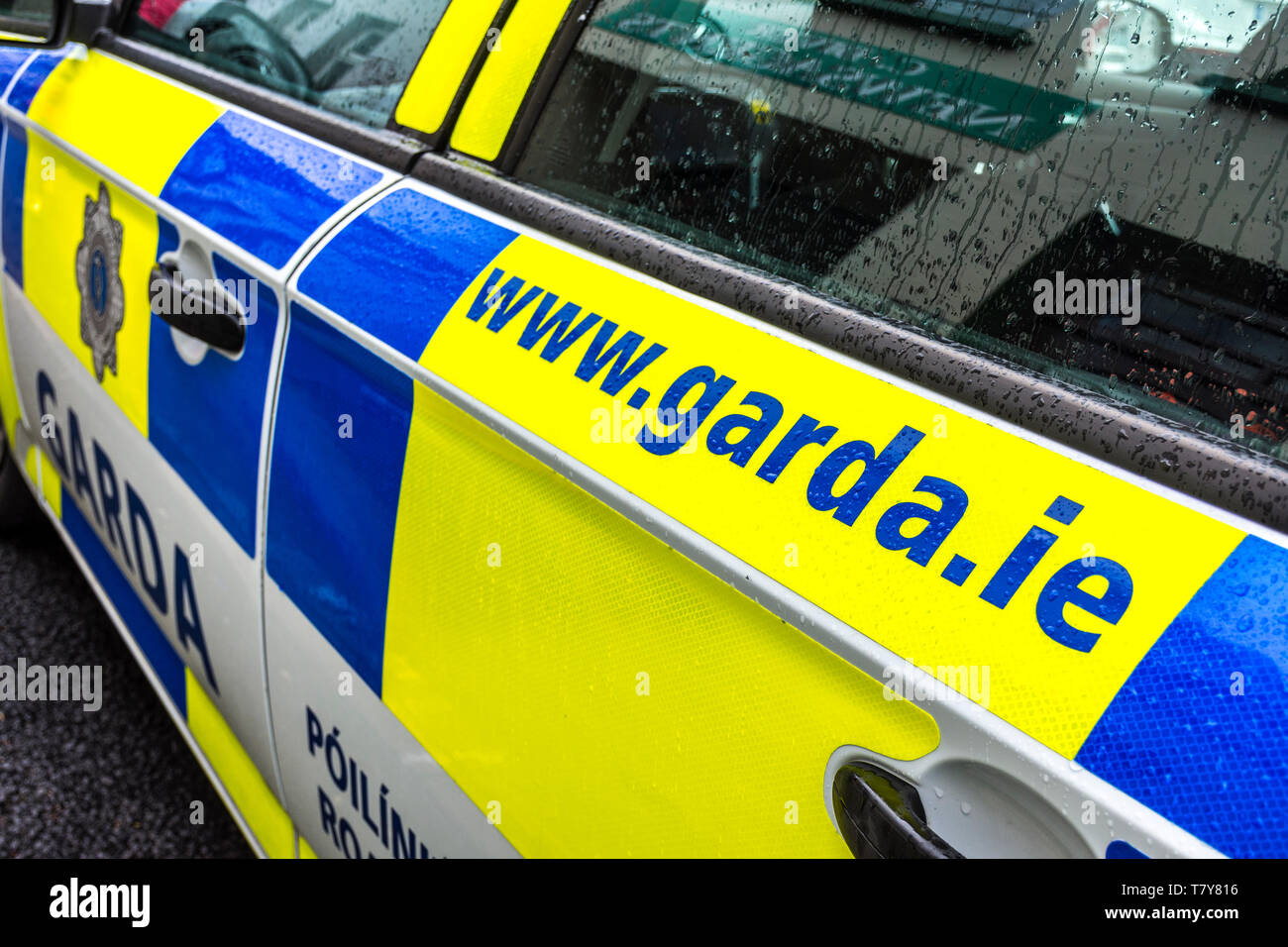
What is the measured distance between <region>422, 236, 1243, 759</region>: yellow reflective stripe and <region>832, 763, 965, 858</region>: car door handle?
0.09m

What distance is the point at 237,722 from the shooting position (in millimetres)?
1586

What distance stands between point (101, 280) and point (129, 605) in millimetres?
593

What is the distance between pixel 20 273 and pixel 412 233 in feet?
4.38

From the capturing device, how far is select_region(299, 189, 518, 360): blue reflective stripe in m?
1.14

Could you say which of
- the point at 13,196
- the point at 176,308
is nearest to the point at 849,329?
the point at 176,308

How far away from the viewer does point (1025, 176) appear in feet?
2.79

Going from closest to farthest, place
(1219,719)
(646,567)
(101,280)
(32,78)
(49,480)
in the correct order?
(1219,719) < (646,567) < (101,280) < (32,78) < (49,480)

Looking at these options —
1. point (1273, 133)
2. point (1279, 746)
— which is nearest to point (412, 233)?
point (1273, 133)

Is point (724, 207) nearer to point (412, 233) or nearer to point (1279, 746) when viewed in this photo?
point (412, 233)

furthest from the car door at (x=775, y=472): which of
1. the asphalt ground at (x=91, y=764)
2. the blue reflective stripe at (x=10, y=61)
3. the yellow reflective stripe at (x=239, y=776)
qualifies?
the blue reflective stripe at (x=10, y=61)

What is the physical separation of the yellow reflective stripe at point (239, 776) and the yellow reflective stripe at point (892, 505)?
2.75 ft

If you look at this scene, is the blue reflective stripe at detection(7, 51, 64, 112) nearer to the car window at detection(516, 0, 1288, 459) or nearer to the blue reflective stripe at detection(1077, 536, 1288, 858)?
the car window at detection(516, 0, 1288, 459)

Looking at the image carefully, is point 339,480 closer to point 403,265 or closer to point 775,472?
point 403,265

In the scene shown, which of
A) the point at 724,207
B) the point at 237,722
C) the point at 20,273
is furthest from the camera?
the point at 20,273
